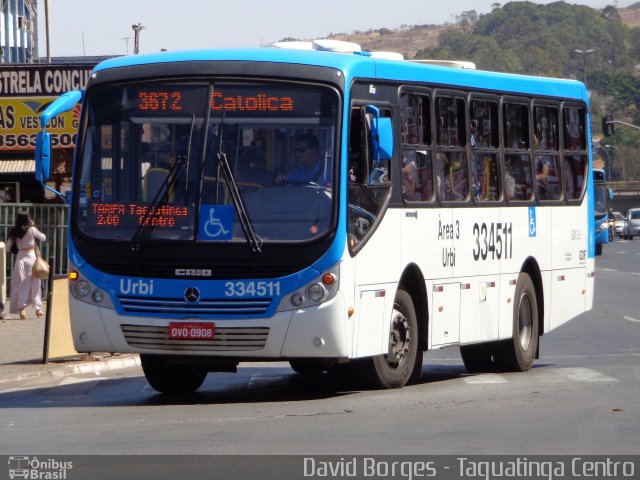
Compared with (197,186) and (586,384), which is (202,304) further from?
(586,384)

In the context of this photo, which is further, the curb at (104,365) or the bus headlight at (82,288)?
the curb at (104,365)

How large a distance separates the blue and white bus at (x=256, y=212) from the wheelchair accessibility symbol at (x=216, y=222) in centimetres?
1

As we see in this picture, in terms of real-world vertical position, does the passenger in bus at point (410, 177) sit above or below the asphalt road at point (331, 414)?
above

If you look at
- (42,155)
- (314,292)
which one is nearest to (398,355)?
(314,292)

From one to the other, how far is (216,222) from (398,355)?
2316mm

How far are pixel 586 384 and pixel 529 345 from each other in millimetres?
2496

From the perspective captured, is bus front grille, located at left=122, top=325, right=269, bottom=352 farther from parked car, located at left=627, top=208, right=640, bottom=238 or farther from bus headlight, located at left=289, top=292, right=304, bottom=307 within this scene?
parked car, located at left=627, top=208, right=640, bottom=238

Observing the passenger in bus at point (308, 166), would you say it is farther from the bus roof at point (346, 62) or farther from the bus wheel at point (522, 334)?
the bus wheel at point (522, 334)

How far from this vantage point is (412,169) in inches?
509

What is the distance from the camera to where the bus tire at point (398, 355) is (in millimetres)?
12477

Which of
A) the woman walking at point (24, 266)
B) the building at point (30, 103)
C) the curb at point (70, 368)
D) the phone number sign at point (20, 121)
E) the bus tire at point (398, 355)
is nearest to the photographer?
the bus tire at point (398, 355)

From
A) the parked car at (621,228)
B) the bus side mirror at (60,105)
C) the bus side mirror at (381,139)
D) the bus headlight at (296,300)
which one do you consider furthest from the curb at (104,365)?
the parked car at (621,228)

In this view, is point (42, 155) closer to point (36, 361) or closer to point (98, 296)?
point (98, 296)
